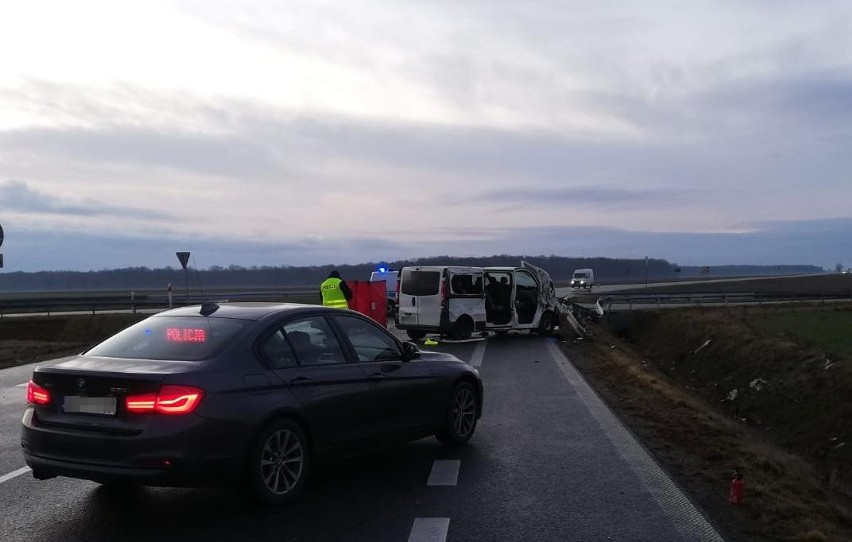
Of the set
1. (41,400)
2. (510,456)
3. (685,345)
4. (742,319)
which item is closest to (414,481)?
(510,456)

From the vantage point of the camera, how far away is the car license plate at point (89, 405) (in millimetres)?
5773

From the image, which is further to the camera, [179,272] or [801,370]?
[179,272]

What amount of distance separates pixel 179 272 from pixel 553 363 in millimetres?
86900

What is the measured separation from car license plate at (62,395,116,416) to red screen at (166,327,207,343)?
0.81 metres

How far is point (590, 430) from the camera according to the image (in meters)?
9.64

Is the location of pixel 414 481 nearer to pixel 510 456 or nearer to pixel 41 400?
pixel 510 456

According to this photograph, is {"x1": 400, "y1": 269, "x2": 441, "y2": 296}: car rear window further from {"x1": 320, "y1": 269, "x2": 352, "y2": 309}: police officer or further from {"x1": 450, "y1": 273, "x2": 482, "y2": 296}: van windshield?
{"x1": 320, "y1": 269, "x2": 352, "y2": 309}: police officer

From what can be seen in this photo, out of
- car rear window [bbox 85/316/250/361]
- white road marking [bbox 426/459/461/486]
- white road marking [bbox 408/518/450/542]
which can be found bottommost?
white road marking [bbox 426/459/461/486]

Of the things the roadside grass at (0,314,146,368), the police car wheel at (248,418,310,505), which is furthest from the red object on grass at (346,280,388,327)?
the police car wheel at (248,418,310,505)

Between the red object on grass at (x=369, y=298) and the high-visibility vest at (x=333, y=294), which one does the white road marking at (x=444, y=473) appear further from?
the red object on grass at (x=369, y=298)

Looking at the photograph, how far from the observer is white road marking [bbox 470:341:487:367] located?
17800 mm

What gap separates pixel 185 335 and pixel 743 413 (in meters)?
14.6

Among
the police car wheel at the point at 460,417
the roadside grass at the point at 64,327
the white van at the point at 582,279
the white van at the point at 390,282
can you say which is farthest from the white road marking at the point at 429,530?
the white van at the point at 582,279

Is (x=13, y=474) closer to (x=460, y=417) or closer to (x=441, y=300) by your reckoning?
(x=460, y=417)
